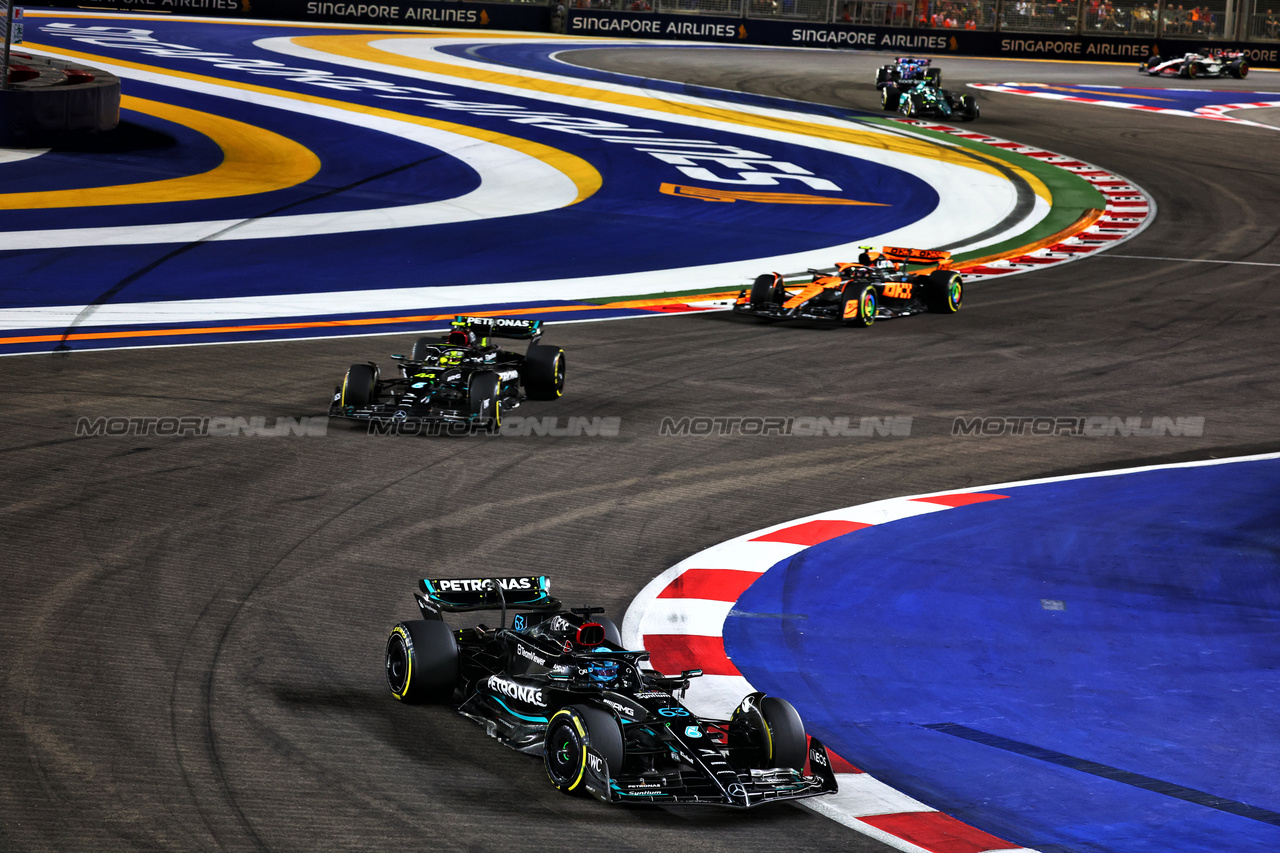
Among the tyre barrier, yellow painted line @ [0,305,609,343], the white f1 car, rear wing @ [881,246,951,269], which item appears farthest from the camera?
the white f1 car

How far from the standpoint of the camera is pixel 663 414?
12922 mm

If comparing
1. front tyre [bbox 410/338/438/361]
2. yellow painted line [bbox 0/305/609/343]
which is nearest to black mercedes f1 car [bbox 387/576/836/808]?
front tyre [bbox 410/338/438/361]

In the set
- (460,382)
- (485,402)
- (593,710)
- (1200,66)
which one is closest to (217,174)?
(460,382)

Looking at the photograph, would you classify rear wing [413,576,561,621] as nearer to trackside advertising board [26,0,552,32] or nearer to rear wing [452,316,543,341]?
rear wing [452,316,543,341]

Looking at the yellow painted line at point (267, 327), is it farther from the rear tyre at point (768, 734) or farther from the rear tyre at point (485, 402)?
the rear tyre at point (768, 734)

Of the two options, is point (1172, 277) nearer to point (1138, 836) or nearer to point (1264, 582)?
point (1264, 582)

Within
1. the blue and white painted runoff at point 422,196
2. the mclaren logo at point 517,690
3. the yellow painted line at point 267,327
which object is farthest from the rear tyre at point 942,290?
the mclaren logo at point 517,690

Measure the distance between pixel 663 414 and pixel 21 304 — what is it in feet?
25.9

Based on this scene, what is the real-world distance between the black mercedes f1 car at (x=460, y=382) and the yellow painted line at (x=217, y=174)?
10.6m

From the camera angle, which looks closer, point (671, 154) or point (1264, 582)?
point (1264, 582)

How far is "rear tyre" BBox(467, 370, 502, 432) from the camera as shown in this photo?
39.7 feet

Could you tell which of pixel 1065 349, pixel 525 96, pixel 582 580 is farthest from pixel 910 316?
pixel 525 96

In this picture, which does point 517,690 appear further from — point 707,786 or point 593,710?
point 707,786

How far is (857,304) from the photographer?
17188mm
